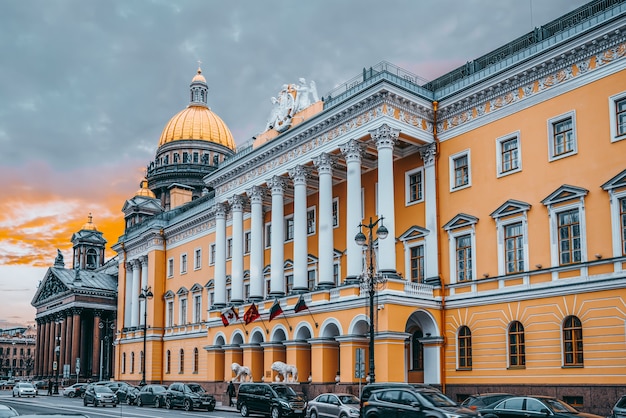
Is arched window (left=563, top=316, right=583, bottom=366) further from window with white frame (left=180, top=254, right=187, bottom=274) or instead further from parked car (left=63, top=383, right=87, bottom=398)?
parked car (left=63, top=383, right=87, bottom=398)

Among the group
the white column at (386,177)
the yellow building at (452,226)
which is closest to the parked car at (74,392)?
the yellow building at (452,226)

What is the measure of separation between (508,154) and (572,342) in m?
8.99

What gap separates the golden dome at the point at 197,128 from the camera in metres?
93.7

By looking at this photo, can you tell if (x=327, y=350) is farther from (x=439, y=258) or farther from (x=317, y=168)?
(x=317, y=168)

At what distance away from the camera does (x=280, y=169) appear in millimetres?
43719

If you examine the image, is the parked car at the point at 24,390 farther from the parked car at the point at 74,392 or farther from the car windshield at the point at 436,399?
the car windshield at the point at 436,399

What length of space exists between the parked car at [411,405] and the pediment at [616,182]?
1215 centimetres

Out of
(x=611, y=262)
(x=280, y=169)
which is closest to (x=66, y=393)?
(x=280, y=169)

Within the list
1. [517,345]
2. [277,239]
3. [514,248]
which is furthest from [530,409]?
[277,239]

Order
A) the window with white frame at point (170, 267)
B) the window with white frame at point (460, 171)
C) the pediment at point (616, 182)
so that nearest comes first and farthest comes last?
the pediment at point (616, 182), the window with white frame at point (460, 171), the window with white frame at point (170, 267)

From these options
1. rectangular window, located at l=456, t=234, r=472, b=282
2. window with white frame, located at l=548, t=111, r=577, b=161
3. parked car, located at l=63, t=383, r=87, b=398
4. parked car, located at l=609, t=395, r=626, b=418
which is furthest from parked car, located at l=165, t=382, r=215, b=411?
parked car, located at l=63, t=383, r=87, b=398

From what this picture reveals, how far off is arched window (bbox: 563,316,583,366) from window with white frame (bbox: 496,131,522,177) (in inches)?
281

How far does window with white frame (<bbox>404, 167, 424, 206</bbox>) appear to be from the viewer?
125 ft

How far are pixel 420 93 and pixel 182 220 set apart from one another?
30.1 m
